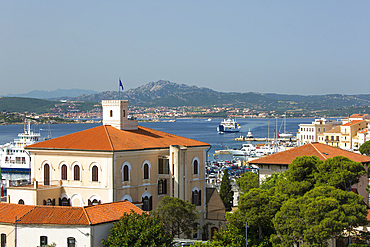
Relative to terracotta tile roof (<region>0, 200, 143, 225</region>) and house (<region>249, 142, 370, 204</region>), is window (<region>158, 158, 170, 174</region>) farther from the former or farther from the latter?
house (<region>249, 142, 370, 204</region>)

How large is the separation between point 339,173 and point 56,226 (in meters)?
15.8

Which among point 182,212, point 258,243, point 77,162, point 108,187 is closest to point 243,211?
point 258,243

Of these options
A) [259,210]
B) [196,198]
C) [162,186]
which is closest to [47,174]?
[162,186]

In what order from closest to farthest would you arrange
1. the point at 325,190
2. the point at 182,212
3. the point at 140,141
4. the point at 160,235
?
the point at 160,235, the point at 325,190, the point at 182,212, the point at 140,141

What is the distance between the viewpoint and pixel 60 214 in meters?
29.9

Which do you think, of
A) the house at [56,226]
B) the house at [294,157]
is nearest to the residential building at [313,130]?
the house at [294,157]

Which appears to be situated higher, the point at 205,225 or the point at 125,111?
the point at 125,111

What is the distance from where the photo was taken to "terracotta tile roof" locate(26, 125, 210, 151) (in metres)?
36.5

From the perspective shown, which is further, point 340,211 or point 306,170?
point 306,170

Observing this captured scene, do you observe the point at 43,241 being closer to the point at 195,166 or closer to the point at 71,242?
the point at 71,242

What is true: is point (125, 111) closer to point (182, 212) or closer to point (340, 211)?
point (182, 212)

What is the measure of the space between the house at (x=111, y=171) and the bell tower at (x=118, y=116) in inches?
30.4

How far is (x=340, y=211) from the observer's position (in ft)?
97.7

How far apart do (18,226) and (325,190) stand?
1537 centimetres
